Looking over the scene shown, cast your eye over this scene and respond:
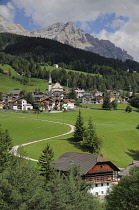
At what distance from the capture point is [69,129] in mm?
78188

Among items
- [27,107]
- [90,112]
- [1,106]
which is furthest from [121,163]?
[1,106]

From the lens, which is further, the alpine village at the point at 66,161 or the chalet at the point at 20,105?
the chalet at the point at 20,105

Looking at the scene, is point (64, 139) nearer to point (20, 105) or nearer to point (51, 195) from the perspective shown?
point (51, 195)

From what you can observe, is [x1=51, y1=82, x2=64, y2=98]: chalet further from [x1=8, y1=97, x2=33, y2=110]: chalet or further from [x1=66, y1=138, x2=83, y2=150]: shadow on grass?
[x1=66, y1=138, x2=83, y2=150]: shadow on grass

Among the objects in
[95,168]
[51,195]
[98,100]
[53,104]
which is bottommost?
[95,168]

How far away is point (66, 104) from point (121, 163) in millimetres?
79445

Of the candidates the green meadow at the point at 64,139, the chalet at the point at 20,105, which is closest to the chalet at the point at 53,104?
the chalet at the point at 20,105

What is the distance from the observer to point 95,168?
42.1 meters

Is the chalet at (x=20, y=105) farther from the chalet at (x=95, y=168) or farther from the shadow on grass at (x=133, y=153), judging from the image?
the chalet at (x=95, y=168)

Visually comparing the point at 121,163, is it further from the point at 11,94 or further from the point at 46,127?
the point at 11,94

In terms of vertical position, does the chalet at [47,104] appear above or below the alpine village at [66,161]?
above

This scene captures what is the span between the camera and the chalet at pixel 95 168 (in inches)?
1619

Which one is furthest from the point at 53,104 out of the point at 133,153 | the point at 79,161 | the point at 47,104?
the point at 79,161

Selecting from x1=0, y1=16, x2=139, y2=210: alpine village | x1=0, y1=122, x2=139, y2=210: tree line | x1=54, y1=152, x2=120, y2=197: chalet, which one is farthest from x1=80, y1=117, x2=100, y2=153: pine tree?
x1=0, y1=122, x2=139, y2=210: tree line
